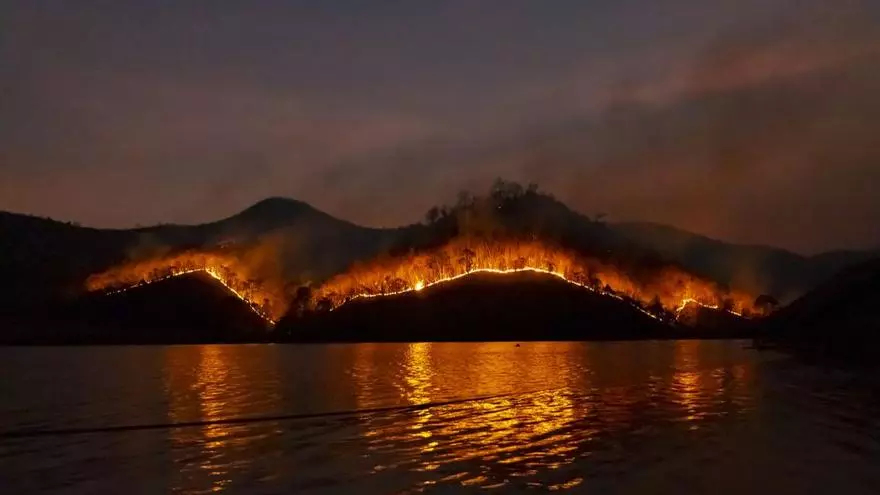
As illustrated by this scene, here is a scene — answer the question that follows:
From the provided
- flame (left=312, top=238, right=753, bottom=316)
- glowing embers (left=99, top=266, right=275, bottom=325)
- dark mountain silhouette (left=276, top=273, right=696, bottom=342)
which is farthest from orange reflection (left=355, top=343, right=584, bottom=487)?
glowing embers (left=99, top=266, right=275, bottom=325)

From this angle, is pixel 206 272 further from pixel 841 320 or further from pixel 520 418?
pixel 520 418

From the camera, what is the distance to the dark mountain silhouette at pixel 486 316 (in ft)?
485

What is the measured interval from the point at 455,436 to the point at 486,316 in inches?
4878

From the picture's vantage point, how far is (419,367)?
211 ft

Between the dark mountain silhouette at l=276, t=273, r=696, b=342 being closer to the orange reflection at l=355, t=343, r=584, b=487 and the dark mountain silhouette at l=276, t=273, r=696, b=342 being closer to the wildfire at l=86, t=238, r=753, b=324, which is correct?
the wildfire at l=86, t=238, r=753, b=324

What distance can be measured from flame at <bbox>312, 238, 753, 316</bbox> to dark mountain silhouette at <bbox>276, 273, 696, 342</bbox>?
97.9 inches

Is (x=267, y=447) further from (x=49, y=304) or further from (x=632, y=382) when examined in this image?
(x=49, y=304)

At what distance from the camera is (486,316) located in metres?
150

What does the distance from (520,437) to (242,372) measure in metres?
39.7

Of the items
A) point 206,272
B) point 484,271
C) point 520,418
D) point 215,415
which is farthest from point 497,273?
point 520,418

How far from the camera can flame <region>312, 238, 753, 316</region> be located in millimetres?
161875

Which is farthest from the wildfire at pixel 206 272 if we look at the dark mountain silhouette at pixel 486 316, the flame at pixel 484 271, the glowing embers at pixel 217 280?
the flame at pixel 484 271

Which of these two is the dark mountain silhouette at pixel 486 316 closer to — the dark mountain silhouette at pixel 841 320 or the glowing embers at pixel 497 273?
the glowing embers at pixel 497 273

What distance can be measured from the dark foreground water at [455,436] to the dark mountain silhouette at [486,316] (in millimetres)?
96045
